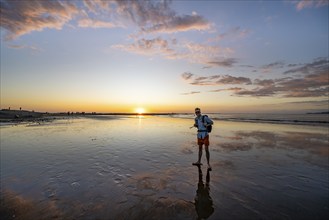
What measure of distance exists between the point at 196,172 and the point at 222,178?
1.21m

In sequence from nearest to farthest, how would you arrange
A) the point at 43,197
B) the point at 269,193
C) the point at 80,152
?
the point at 43,197 → the point at 269,193 → the point at 80,152

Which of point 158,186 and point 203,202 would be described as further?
point 158,186

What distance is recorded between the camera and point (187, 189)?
6914mm

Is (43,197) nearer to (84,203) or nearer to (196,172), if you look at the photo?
(84,203)

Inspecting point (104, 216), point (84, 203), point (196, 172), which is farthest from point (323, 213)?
point (84, 203)

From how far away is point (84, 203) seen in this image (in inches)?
225

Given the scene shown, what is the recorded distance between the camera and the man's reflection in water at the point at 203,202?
5.30m

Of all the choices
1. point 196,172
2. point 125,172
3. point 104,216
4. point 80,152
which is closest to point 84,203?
point 104,216

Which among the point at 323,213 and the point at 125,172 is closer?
the point at 323,213

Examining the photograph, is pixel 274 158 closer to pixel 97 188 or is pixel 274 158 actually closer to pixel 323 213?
pixel 323 213

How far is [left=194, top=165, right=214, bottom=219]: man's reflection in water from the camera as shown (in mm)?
5297

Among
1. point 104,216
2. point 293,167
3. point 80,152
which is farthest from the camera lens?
point 80,152

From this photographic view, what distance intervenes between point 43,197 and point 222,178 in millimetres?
6383

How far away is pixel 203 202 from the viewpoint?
5.91 m
